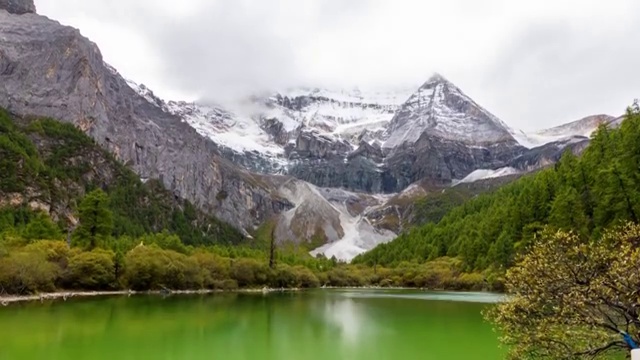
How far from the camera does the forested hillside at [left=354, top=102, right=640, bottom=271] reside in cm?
6450

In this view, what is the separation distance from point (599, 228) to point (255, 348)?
168ft

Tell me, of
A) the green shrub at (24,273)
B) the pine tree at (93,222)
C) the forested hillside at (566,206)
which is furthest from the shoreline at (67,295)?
the forested hillside at (566,206)

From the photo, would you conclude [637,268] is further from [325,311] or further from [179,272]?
[179,272]

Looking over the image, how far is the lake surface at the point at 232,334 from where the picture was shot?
30.3 m

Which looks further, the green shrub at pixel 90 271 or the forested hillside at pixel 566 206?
the green shrub at pixel 90 271

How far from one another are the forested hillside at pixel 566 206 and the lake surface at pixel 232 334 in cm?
1370

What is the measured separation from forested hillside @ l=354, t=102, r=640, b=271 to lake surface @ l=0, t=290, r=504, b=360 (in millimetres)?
13699

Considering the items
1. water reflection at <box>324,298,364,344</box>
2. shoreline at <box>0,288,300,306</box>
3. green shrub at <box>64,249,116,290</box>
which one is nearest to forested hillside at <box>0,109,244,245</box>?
green shrub at <box>64,249,116,290</box>

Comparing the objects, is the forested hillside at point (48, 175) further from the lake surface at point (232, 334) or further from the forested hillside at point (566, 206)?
the forested hillside at point (566, 206)

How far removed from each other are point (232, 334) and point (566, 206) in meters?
54.7

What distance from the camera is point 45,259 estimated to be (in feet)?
238

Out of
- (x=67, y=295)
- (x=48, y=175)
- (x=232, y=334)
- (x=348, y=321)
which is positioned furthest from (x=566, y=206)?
(x=48, y=175)

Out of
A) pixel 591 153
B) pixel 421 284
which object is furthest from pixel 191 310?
pixel 421 284

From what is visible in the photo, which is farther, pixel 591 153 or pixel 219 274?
pixel 219 274
